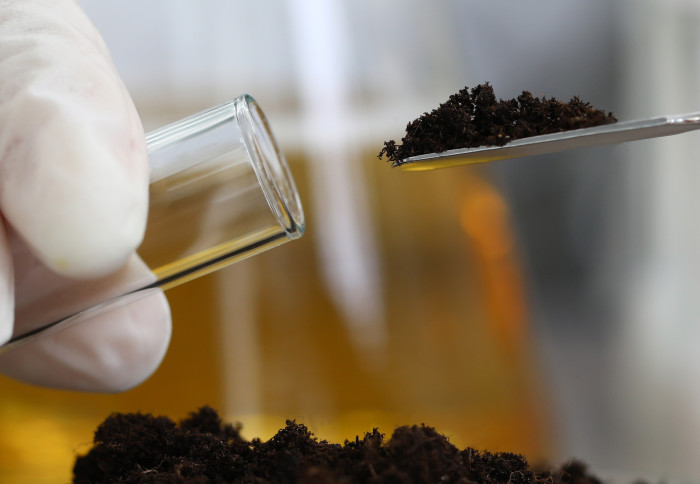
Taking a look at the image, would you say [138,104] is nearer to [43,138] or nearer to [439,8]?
[439,8]

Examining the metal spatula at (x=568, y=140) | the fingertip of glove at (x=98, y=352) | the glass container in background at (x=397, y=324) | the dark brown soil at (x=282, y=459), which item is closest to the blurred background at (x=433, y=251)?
the glass container in background at (x=397, y=324)

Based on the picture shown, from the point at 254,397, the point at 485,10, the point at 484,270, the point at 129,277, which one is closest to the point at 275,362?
the point at 254,397

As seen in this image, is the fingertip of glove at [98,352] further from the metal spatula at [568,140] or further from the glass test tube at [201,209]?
the metal spatula at [568,140]

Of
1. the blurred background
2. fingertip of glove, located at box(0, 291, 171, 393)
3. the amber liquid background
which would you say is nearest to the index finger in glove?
fingertip of glove, located at box(0, 291, 171, 393)

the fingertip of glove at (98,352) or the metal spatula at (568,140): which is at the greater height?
the metal spatula at (568,140)

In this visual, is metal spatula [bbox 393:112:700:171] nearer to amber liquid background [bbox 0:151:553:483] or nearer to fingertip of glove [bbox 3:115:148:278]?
fingertip of glove [bbox 3:115:148:278]

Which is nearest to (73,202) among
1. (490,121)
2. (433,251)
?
(490,121)
